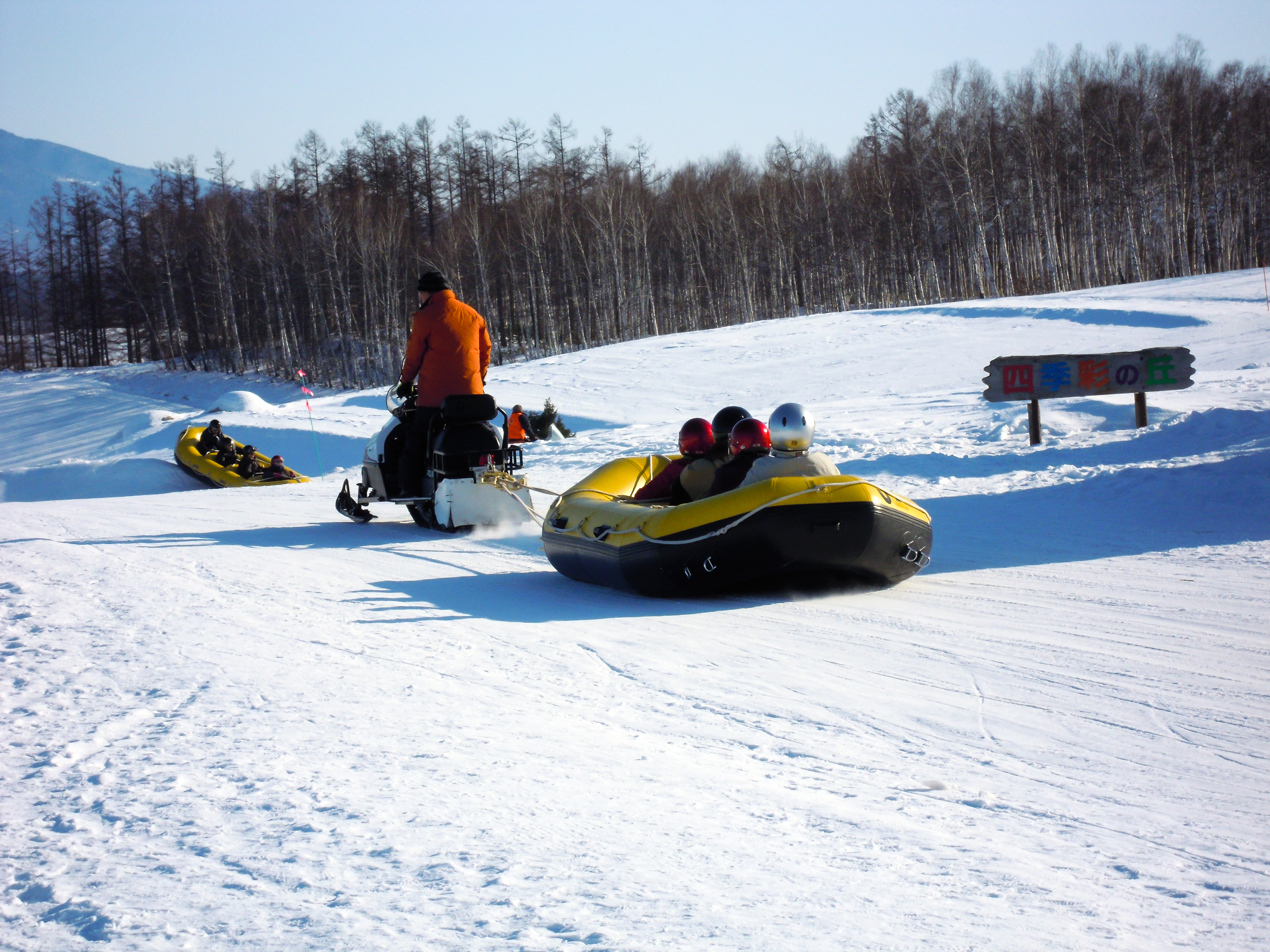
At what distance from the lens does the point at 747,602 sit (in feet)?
17.5

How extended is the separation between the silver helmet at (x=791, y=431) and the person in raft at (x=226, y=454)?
1235 cm

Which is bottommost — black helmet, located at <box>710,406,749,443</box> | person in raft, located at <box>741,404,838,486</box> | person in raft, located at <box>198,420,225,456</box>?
person in raft, located at <box>741,404,838,486</box>

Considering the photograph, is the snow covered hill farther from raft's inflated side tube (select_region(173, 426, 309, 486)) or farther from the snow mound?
the snow mound

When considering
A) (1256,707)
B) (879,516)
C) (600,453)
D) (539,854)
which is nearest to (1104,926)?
(539,854)

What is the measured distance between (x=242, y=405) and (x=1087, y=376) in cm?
2270

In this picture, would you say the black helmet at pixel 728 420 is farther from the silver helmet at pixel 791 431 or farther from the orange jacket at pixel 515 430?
the orange jacket at pixel 515 430

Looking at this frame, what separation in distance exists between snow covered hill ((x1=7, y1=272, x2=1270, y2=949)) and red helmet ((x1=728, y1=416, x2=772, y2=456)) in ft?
3.09

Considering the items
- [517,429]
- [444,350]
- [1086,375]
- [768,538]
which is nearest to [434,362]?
[444,350]

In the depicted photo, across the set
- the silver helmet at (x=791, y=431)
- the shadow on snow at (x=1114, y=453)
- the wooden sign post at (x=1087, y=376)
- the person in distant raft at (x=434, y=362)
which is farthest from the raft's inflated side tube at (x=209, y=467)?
the silver helmet at (x=791, y=431)

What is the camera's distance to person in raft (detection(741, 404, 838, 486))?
17.8ft

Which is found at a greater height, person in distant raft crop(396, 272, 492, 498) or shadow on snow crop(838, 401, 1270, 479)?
person in distant raft crop(396, 272, 492, 498)

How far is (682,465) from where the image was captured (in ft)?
21.2

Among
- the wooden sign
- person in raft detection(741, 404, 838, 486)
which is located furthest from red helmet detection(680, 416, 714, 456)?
the wooden sign

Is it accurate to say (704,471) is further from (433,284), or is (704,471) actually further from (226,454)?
(226,454)
